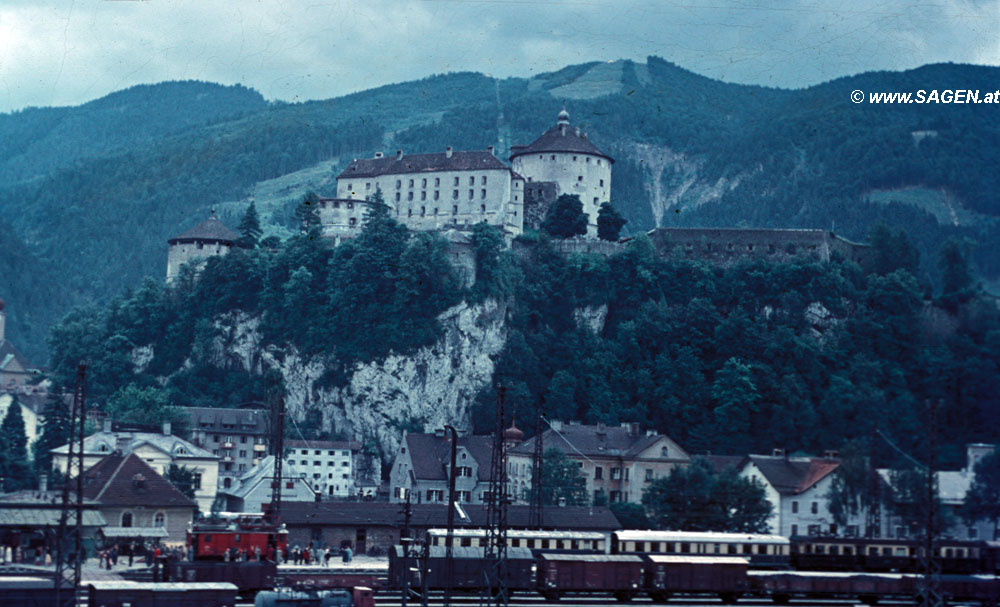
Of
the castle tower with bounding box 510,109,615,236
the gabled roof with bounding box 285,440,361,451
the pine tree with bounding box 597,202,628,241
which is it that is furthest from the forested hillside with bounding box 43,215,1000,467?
Answer: the castle tower with bounding box 510,109,615,236

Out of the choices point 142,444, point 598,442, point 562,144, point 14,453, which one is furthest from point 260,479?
point 562,144

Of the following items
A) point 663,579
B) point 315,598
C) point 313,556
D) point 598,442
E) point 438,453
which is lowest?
point 315,598

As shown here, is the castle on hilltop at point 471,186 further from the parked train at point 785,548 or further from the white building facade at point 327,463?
the parked train at point 785,548

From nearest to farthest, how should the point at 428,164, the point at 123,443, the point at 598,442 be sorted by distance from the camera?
the point at 123,443 → the point at 598,442 → the point at 428,164

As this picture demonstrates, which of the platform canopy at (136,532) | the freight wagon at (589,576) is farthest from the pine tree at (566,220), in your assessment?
the freight wagon at (589,576)

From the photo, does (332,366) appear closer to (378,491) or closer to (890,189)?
(378,491)

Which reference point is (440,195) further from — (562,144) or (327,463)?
(327,463)
